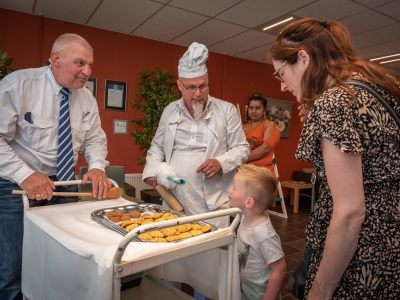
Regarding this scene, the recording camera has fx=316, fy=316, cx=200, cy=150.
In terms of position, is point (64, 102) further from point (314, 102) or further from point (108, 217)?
point (314, 102)

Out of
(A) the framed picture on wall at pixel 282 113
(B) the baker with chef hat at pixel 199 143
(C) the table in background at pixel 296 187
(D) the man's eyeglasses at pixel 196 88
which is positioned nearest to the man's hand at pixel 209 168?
(B) the baker with chef hat at pixel 199 143

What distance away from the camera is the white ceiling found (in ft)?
11.5

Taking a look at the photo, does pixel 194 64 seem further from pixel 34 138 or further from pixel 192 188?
pixel 34 138

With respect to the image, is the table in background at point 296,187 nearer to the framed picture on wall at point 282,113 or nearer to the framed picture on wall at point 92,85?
the framed picture on wall at point 282,113

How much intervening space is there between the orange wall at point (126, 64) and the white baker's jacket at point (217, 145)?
2.84 metres

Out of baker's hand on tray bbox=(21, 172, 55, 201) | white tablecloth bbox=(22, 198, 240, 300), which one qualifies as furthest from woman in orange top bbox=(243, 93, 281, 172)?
baker's hand on tray bbox=(21, 172, 55, 201)

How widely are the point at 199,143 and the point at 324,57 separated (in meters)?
1.07

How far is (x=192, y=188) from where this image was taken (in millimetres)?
1844

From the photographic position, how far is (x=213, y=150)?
74.3 inches

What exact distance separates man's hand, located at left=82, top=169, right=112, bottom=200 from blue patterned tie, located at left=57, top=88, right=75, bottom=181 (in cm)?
11

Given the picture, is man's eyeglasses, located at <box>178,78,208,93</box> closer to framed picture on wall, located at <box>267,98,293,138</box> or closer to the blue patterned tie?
the blue patterned tie

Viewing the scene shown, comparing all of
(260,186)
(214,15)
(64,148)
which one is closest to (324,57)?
(260,186)

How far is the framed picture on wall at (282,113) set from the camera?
20.5 ft

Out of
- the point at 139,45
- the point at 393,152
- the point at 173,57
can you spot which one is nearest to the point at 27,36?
the point at 139,45
